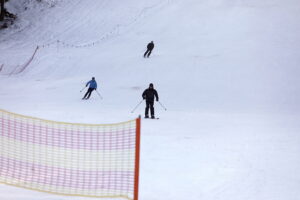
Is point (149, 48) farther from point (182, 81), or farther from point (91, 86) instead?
point (91, 86)

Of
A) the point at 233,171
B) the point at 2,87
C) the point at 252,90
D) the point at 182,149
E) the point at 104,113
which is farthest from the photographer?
the point at 2,87

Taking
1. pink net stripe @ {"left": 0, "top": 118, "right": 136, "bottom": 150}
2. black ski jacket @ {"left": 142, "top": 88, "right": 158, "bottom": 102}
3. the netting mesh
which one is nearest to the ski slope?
the netting mesh

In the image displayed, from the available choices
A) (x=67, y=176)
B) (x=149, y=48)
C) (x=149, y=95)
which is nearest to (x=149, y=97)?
(x=149, y=95)

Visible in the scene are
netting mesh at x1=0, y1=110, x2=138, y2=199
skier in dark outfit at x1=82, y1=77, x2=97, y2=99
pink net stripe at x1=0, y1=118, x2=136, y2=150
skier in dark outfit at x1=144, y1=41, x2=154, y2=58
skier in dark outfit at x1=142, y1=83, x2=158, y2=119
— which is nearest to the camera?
netting mesh at x1=0, y1=110, x2=138, y2=199

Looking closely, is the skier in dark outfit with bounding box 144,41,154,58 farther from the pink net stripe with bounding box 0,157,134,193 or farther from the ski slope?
the pink net stripe with bounding box 0,157,134,193

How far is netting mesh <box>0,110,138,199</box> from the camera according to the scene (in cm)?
717

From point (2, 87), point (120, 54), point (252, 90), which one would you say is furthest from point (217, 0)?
point (2, 87)

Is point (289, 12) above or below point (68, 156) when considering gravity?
above

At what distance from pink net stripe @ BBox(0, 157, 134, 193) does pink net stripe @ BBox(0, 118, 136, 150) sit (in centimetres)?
151

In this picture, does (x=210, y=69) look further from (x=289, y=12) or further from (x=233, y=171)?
(x=233, y=171)

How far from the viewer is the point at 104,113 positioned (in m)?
16.2

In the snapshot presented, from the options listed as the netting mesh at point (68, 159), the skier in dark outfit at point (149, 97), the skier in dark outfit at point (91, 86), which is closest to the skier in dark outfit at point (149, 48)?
the skier in dark outfit at point (91, 86)

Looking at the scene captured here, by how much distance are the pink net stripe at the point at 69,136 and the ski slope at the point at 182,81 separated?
0.68 metres

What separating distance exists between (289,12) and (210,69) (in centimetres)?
1170
